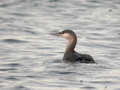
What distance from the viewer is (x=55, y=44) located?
2017 centimetres

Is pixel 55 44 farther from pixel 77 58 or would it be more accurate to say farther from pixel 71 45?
pixel 77 58

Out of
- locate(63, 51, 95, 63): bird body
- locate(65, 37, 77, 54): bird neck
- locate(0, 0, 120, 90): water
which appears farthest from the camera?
locate(65, 37, 77, 54): bird neck

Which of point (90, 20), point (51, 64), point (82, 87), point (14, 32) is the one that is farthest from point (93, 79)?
point (90, 20)

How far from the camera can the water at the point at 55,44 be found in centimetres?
1442

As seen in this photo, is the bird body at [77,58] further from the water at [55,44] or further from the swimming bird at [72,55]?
the water at [55,44]

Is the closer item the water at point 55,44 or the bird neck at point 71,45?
the water at point 55,44

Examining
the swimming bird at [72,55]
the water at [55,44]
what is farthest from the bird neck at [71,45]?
the water at [55,44]

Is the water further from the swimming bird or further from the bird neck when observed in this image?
the bird neck

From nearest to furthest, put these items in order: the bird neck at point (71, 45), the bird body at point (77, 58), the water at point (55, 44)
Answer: the water at point (55, 44) < the bird body at point (77, 58) < the bird neck at point (71, 45)

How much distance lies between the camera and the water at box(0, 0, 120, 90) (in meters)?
14.4

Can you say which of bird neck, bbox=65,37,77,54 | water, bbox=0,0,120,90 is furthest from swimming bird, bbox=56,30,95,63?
water, bbox=0,0,120,90

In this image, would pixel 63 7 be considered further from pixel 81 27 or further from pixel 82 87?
pixel 82 87

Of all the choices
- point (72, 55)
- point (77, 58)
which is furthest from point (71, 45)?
point (77, 58)

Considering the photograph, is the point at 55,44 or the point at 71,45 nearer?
the point at 71,45
